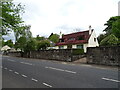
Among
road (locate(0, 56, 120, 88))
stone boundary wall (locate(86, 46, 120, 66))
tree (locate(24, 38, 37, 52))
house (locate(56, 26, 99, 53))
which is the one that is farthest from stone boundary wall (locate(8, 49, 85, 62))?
house (locate(56, 26, 99, 53))

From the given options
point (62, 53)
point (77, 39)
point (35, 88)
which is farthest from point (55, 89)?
point (77, 39)

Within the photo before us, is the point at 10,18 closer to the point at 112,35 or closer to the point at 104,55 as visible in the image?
the point at 104,55

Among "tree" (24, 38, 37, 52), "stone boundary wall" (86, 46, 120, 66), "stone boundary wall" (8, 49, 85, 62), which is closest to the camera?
"stone boundary wall" (86, 46, 120, 66)

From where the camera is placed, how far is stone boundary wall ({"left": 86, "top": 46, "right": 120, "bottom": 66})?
16.1 metres

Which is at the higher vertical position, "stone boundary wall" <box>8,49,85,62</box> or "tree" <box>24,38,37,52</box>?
"tree" <box>24,38,37,52</box>

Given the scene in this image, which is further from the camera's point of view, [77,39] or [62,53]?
[77,39]

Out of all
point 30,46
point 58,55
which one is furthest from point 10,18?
point 30,46

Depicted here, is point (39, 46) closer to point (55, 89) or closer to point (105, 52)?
point (105, 52)

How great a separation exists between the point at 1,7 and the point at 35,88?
298 inches

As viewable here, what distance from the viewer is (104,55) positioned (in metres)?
17.5

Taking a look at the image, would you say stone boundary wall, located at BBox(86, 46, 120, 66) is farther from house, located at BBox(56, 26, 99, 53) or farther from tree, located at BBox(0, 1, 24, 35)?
house, located at BBox(56, 26, 99, 53)

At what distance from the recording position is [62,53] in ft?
83.3

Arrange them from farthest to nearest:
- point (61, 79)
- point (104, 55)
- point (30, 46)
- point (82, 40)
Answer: point (82, 40) → point (30, 46) → point (104, 55) → point (61, 79)

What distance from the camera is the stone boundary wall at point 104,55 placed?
1610 cm
